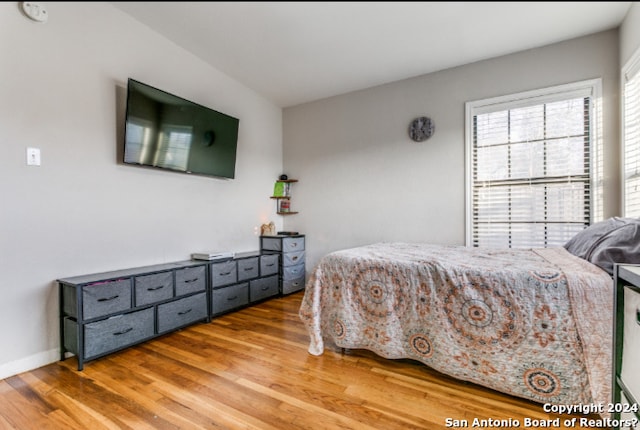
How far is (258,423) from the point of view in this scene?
1.36 metres

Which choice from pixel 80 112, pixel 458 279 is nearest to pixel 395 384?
pixel 458 279

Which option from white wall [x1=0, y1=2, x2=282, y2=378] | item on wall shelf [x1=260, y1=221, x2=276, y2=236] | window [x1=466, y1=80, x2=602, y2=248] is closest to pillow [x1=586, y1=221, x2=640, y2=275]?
window [x1=466, y1=80, x2=602, y2=248]

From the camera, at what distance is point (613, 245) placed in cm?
152

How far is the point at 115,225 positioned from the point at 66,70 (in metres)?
1.06

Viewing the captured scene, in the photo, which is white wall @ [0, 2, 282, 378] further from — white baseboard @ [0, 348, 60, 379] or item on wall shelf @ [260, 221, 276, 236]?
item on wall shelf @ [260, 221, 276, 236]

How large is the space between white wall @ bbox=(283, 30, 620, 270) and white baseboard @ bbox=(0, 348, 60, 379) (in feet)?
8.45

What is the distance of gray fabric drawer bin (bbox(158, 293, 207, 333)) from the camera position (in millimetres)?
2297

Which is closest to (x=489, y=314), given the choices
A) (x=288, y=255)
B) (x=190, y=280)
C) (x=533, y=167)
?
(x=533, y=167)

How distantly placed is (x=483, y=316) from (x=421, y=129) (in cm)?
216

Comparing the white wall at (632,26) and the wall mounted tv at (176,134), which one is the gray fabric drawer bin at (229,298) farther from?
the white wall at (632,26)

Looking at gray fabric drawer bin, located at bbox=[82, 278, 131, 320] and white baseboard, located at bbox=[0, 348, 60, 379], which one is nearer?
white baseboard, located at bbox=[0, 348, 60, 379]

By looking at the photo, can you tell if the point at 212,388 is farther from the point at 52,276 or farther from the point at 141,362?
the point at 52,276

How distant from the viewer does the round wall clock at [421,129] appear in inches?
125

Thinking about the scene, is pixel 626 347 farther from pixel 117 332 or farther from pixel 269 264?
pixel 269 264
